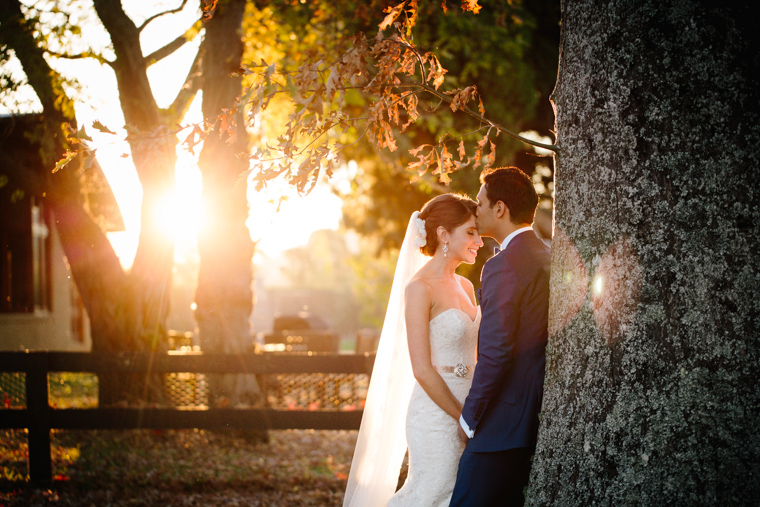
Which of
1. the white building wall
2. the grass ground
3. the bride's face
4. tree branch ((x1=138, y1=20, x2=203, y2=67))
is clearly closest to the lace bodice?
the bride's face

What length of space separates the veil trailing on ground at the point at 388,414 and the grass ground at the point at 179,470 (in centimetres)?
195

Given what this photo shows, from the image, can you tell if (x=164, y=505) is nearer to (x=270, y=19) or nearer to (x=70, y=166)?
(x=70, y=166)

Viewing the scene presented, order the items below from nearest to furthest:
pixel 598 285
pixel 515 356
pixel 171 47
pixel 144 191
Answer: pixel 598 285 → pixel 515 356 → pixel 144 191 → pixel 171 47

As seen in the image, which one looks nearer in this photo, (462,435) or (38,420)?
(462,435)

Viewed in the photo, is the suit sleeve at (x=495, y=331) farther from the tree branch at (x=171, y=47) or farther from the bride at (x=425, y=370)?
the tree branch at (x=171, y=47)

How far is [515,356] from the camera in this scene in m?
2.87

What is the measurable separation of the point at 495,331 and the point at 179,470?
217 inches

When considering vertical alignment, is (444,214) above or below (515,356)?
above

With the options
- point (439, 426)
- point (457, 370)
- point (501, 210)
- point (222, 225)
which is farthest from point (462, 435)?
point (222, 225)

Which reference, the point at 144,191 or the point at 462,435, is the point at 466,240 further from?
the point at 144,191

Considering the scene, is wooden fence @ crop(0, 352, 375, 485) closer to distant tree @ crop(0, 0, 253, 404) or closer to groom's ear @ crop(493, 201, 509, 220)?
distant tree @ crop(0, 0, 253, 404)

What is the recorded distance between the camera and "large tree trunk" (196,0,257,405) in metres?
8.27

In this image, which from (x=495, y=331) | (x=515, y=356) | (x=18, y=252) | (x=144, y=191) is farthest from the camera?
(x=18, y=252)

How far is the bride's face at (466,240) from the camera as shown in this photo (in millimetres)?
3715
